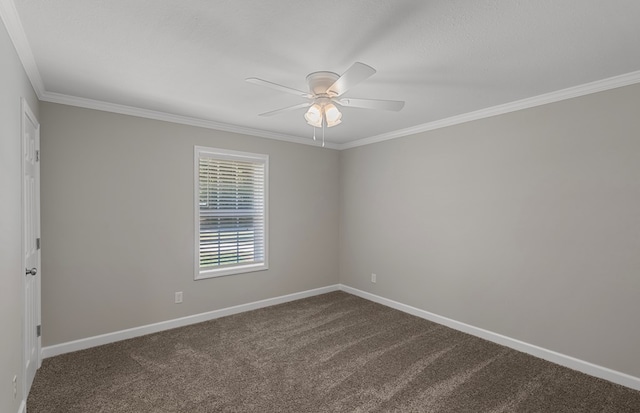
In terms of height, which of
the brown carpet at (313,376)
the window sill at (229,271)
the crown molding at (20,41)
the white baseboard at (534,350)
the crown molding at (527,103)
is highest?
the crown molding at (20,41)

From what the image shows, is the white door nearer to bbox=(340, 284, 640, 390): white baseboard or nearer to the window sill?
the window sill

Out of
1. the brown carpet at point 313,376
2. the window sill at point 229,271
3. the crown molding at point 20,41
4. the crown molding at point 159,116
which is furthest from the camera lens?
the window sill at point 229,271

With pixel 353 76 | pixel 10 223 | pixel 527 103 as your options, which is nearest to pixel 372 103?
pixel 353 76

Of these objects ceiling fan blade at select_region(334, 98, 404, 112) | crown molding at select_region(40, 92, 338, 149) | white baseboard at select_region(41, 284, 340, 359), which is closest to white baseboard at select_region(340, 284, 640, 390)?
white baseboard at select_region(41, 284, 340, 359)

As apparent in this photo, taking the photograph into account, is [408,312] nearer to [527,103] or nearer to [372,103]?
[527,103]

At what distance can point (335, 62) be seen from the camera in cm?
219

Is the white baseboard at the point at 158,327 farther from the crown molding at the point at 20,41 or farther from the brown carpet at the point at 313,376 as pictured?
the crown molding at the point at 20,41

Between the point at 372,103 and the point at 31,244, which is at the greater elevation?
the point at 372,103

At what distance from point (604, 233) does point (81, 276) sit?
477cm

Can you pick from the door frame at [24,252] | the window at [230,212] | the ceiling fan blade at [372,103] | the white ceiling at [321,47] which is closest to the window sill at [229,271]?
the window at [230,212]

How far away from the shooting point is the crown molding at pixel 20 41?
1.63 metres

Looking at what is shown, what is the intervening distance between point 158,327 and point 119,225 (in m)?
1.22

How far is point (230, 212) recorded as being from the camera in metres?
4.16

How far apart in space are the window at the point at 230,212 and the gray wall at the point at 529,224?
1.76m
